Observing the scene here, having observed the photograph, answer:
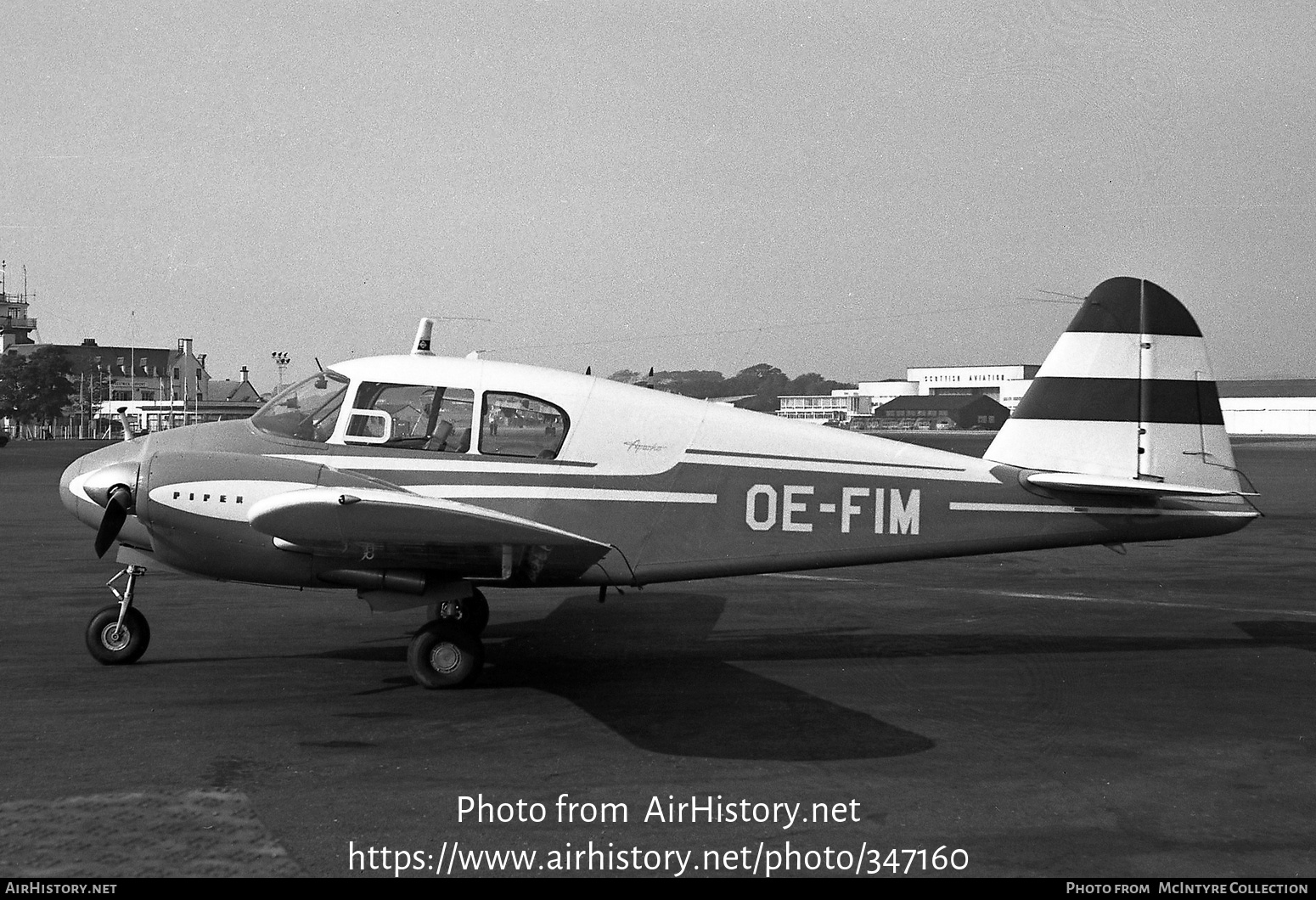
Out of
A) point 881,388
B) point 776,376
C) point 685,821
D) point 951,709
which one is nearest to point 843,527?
point 951,709

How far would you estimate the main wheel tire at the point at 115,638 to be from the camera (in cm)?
899

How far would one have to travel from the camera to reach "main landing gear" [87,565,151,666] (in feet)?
29.5

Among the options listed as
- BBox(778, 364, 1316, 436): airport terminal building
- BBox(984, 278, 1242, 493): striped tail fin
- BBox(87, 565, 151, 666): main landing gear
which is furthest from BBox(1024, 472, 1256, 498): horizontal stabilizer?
BBox(778, 364, 1316, 436): airport terminal building

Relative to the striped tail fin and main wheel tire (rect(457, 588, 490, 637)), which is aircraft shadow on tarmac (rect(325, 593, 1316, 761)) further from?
the striped tail fin

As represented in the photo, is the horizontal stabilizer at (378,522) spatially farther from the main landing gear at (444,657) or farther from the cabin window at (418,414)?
the cabin window at (418,414)

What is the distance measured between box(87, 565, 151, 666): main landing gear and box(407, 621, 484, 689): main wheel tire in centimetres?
242

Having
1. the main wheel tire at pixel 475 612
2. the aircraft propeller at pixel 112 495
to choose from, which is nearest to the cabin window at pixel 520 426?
the main wheel tire at pixel 475 612

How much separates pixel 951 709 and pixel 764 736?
164 centimetres

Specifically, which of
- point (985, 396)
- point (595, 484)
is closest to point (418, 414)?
point (595, 484)

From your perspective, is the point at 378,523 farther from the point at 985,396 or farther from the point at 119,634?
the point at 985,396

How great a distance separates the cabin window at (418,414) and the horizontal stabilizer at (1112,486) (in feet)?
15.7

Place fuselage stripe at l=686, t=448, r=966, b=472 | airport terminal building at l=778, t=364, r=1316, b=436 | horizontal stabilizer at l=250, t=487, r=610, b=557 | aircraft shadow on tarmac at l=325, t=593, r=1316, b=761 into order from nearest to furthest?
aircraft shadow on tarmac at l=325, t=593, r=1316, b=761 < horizontal stabilizer at l=250, t=487, r=610, b=557 < fuselage stripe at l=686, t=448, r=966, b=472 < airport terminal building at l=778, t=364, r=1316, b=436

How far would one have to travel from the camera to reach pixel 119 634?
905cm

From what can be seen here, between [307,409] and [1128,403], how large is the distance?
7.09m
